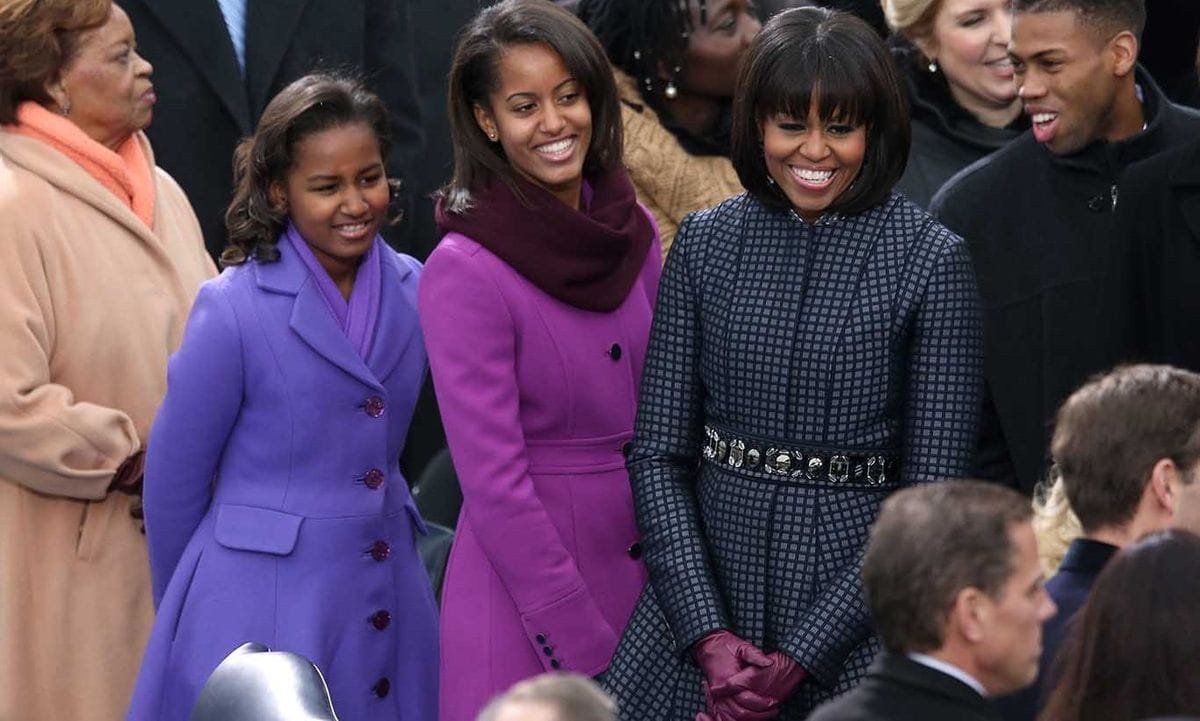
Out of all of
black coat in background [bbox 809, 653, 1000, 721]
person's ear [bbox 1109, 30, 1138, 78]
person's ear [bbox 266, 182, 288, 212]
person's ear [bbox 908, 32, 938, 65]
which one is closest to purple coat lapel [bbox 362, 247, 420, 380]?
person's ear [bbox 266, 182, 288, 212]

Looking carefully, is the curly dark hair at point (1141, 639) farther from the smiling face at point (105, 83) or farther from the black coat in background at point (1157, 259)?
the smiling face at point (105, 83)

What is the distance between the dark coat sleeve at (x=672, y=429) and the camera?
171 inches

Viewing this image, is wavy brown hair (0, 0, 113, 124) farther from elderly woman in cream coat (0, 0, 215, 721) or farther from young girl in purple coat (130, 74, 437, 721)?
young girl in purple coat (130, 74, 437, 721)

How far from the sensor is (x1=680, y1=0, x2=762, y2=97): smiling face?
5.95 meters

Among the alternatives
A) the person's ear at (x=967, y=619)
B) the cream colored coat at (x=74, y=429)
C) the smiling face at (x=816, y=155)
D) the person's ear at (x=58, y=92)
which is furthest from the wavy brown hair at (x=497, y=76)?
the person's ear at (x=967, y=619)

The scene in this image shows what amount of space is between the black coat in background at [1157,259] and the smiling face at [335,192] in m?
1.45

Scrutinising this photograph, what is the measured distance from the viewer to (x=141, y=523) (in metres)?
5.45

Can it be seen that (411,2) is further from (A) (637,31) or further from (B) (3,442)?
(B) (3,442)

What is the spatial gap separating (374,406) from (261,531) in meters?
0.33

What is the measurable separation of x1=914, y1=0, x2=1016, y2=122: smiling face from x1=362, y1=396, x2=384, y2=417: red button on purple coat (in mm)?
1811

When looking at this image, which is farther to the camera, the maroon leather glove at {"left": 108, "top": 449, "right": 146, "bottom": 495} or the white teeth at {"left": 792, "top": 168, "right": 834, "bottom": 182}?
the maroon leather glove at {"left": 108, "top": 449, "right": 146, "bottom": 495}

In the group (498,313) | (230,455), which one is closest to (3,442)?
(230,455)

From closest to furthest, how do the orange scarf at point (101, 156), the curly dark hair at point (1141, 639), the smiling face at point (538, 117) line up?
the curly dark hair at point (1141, 639) < the smiling face at point (538, 117) < the orange scarf at point (101, 156)

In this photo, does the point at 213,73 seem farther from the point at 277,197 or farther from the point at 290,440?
the point at 290,440
